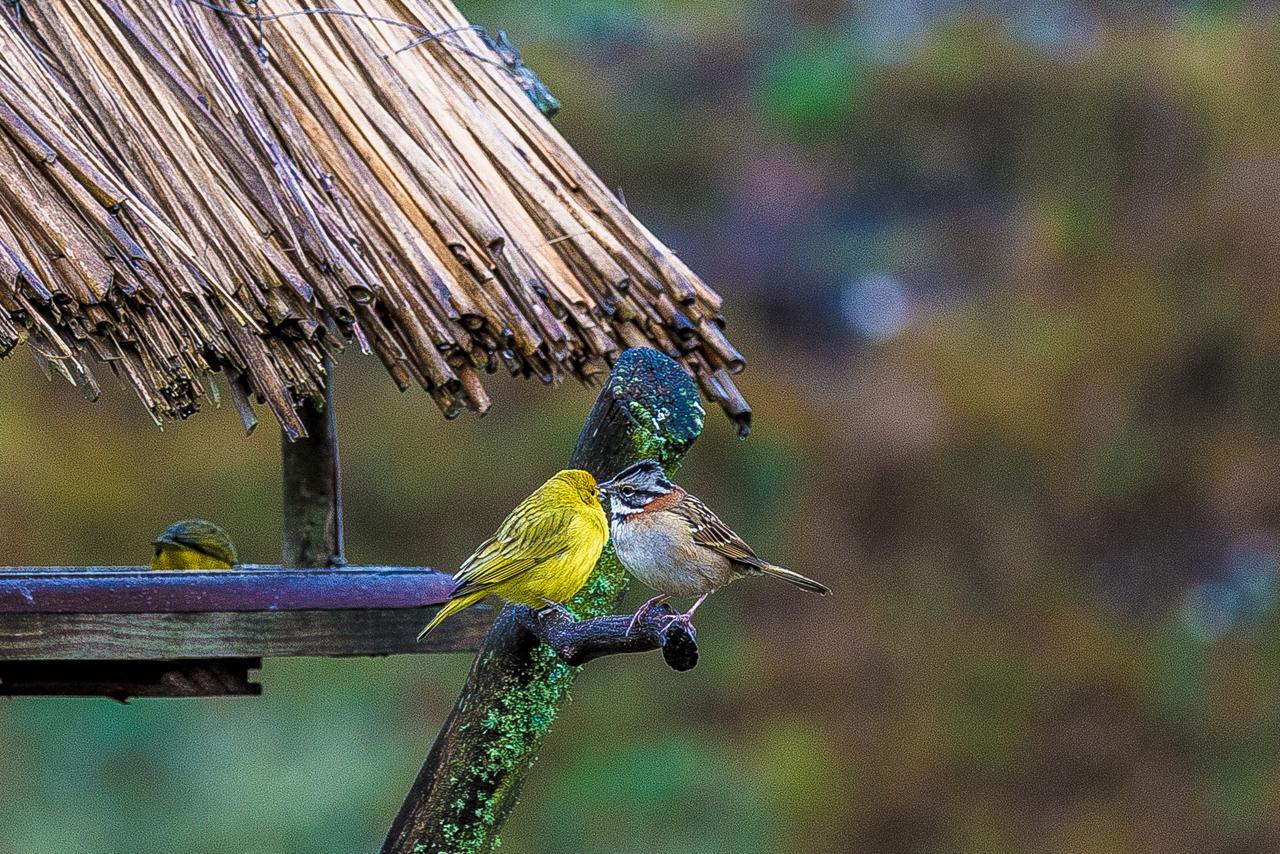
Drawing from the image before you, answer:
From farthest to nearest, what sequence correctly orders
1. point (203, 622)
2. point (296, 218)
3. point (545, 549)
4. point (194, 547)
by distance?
1. point (194, 547)
2. point (296, 218)
3. point (203, 622)
4. point (545, 549)

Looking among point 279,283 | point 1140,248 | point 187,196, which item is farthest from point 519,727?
point 1140,248

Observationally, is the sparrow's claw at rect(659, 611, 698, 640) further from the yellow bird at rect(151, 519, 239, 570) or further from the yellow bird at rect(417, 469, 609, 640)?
the yellow bird at rect(151, 519, 239, 570)

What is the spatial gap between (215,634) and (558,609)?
0.82 metres

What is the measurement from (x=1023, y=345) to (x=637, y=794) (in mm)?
4572

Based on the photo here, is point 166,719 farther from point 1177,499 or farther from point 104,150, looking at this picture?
point 1177,499

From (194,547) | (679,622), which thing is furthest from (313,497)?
(679,622)

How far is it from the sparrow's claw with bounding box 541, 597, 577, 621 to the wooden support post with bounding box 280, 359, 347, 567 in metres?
0.87

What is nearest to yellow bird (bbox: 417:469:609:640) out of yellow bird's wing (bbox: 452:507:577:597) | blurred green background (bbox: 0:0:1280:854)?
yellow bird's wing (bbox: 452:507:577:597)

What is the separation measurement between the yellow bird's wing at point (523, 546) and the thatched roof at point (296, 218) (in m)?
0.38

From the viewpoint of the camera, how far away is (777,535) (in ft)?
39.6

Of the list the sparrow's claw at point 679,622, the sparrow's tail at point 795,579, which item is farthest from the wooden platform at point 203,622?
the sparrow's claw at point 679,622

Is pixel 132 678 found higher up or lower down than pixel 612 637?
higher up

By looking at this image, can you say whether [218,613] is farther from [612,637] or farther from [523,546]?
[612,637]

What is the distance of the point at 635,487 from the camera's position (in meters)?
3.56
